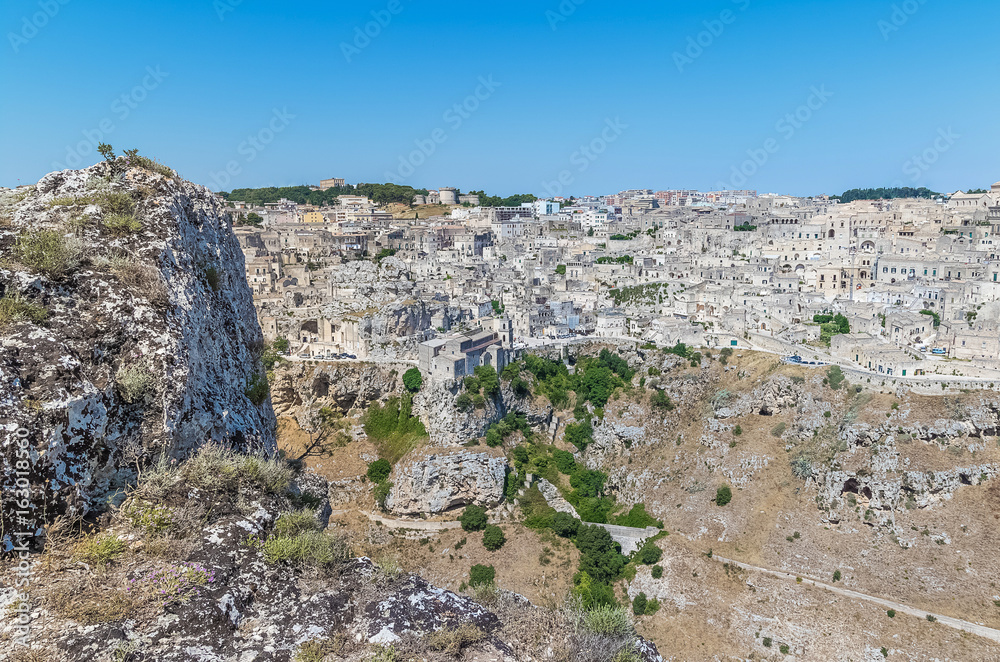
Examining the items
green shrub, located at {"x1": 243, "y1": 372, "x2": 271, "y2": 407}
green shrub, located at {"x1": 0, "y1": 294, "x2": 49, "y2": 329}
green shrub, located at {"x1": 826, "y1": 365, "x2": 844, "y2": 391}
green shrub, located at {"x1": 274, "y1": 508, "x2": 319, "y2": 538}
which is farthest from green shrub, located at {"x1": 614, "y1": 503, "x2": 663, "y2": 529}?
green shrub, located at {"x1": 0, "y1": 294, "x2": 49, "y2": 329}

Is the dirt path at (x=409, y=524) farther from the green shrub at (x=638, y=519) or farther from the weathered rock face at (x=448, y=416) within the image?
the green shrub at (x=638, y=519)

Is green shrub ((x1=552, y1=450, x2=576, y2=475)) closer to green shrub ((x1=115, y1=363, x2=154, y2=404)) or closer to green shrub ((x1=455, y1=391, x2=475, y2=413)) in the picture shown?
green shrub ((x1=455, y1=391, x2=475, y2=413))

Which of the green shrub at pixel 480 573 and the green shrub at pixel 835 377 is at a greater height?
the green shrub at pixel 835 377

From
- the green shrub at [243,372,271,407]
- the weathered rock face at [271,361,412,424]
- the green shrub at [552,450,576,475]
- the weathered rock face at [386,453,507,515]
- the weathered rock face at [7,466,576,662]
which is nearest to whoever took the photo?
the weathered rock face at [7,466,576,662]

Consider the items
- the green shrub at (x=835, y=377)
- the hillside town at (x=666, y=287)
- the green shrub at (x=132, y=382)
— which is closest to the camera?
the green shrub at (x=132, y=382)

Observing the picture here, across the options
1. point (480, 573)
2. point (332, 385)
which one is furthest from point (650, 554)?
point (332, 385)

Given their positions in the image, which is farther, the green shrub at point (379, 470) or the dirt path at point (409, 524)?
the green shrub at point (379, 470)

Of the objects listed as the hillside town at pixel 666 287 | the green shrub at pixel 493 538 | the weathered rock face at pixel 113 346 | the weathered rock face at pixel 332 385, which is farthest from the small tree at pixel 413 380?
the weathered rock face at pixel 113 346
